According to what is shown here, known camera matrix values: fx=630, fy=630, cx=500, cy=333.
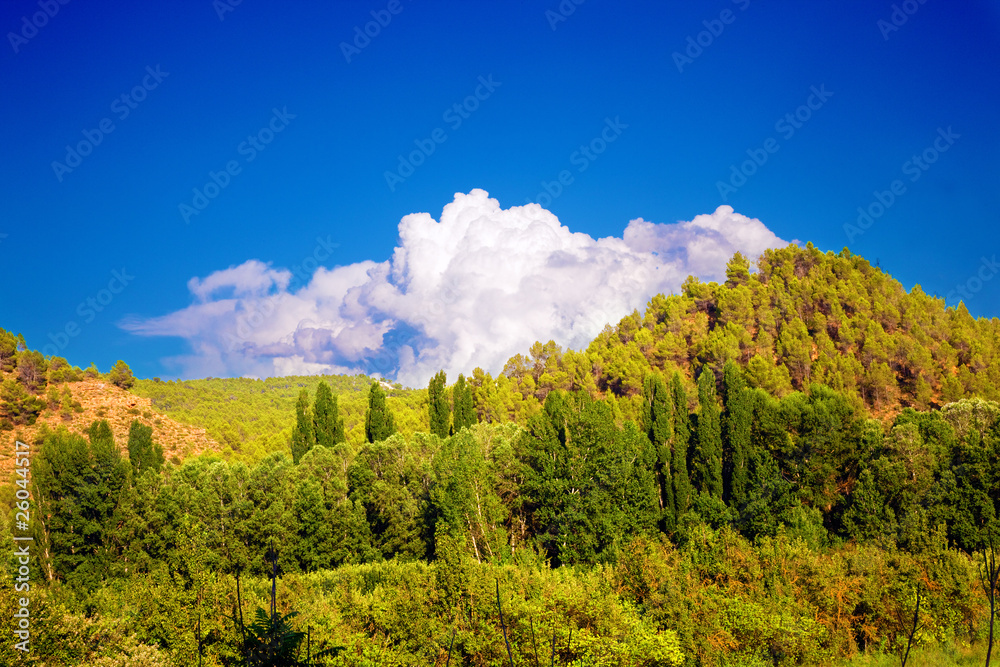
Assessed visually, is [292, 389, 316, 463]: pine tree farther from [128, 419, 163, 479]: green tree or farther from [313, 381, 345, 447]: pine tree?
[128, 419, 163, 479]: green tree

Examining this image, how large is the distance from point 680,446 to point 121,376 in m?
65.9

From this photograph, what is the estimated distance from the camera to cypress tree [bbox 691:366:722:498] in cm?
4778

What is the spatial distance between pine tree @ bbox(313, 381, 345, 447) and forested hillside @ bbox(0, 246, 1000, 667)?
18cm

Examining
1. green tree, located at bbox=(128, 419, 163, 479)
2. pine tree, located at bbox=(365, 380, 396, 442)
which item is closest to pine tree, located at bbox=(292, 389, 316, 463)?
pine tree, located at bbox=(365, 380, 396, 442)

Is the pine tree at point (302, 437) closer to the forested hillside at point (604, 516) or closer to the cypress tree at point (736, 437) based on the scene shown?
the forested hillside at point (604, 516)

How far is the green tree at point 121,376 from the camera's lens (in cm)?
7550

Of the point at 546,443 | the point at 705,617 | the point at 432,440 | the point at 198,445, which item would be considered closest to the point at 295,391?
the point at 198,445

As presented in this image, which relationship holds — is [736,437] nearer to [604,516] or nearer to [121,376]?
[604,516]

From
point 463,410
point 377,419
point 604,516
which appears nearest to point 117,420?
point 377,419

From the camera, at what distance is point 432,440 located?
52.1 m

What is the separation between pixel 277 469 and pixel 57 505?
1385 centimetres

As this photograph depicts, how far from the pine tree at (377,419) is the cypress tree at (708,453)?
89.9 feet

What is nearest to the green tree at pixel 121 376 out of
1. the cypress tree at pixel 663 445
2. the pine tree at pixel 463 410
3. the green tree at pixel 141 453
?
the green tree at pixel 141 453

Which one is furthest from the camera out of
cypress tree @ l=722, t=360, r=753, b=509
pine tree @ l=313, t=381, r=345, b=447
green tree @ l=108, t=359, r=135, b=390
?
green tree @ l=108, t=359, r=135, b=390
